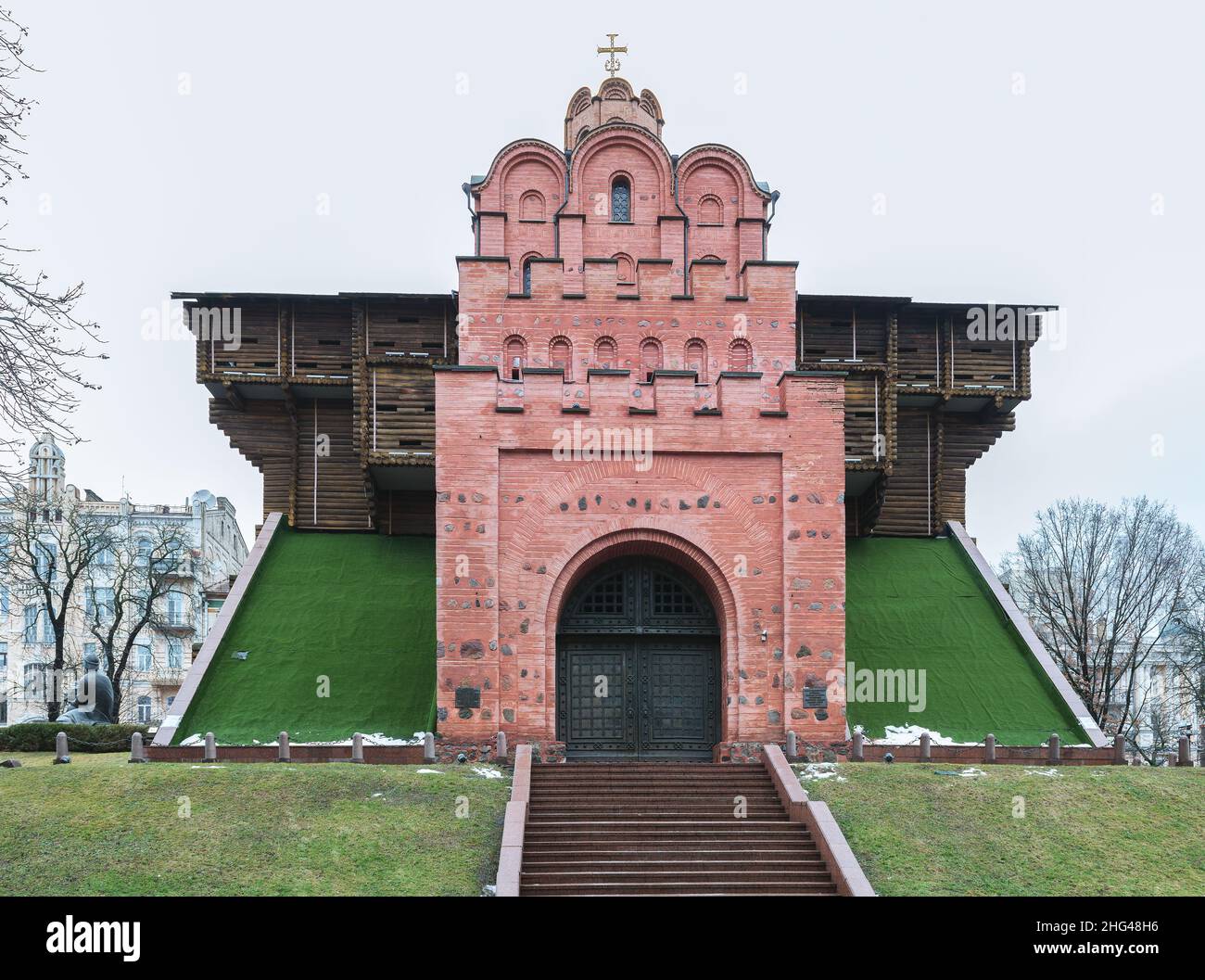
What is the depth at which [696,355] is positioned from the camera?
24.6m

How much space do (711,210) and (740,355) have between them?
13.1 ft

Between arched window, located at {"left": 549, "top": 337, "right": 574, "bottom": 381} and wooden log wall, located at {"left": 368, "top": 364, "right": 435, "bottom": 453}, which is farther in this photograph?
wooden log wall, located at {"left": 368, "top": 364, "right": 435, "bottom": 453}

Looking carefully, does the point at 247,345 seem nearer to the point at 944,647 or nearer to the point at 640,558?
the point at 640,558

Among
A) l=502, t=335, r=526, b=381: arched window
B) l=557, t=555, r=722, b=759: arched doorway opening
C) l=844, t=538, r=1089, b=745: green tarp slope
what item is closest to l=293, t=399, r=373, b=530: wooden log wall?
l=502, t=335, r=526, b=381: arched window

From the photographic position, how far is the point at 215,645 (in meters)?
25.5

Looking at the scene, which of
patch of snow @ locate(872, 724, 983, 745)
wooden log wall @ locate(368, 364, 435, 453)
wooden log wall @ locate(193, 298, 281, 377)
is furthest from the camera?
wooden log wall @ locate(193, 298, 281, 377)

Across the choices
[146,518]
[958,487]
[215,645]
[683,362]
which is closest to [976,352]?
[958,487]

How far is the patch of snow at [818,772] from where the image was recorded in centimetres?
1886

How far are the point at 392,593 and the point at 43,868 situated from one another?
43.9 feet

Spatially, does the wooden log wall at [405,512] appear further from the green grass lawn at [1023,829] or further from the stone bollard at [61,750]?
the green grass lawn at [1023,829]

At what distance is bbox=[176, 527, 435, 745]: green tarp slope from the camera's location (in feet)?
77.8

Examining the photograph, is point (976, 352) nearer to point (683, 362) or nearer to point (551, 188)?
point (683, 362)

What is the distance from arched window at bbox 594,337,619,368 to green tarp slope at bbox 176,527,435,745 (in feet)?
23.2

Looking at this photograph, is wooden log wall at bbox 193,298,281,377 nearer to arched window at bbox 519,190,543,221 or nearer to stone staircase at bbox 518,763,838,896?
arched window at bbox 519,190,543,221
